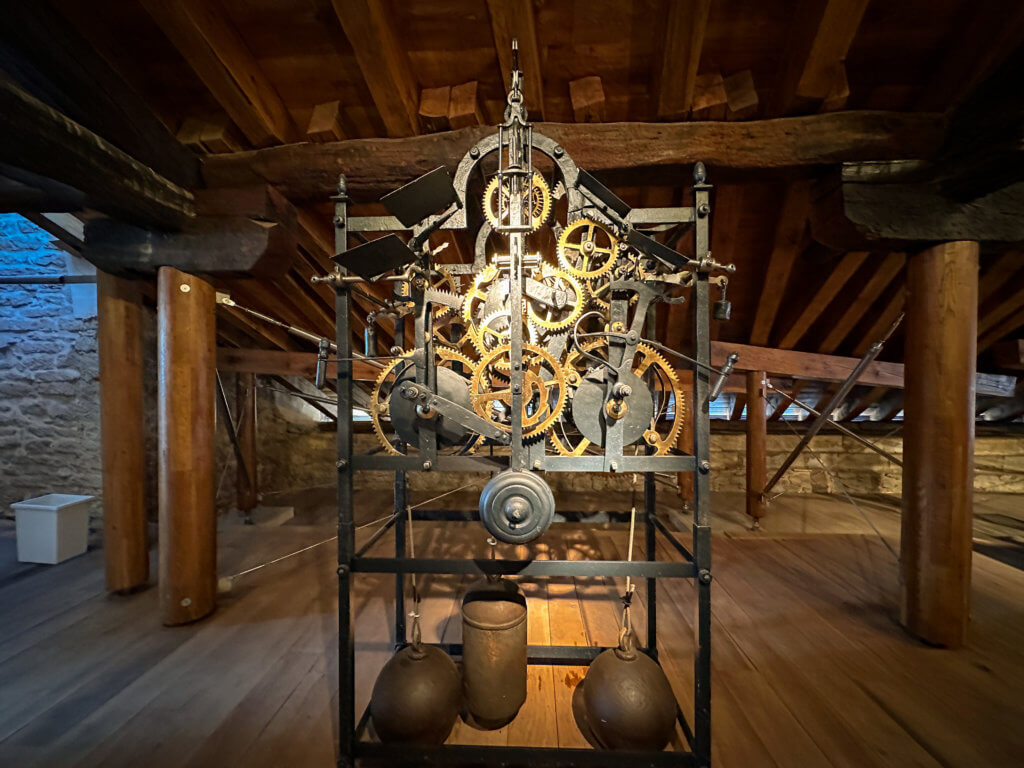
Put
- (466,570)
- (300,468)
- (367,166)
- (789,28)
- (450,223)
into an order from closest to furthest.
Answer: (466,570), (450,223), (789,28), (367,166), (300,468)

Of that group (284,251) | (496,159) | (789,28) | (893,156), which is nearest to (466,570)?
(496,159)

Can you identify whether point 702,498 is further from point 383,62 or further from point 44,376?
point 44,376

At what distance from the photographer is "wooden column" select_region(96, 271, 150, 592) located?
261 centimetres

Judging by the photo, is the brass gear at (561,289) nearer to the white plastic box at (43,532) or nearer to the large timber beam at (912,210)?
the large timber beam at (912,210)

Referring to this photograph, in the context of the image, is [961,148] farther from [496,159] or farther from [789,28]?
[496,159]

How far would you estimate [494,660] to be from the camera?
5.05ft

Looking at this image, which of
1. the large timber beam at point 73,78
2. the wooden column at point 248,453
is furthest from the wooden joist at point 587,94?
the wooden column at point 248,453

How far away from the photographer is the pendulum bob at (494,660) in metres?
1.54

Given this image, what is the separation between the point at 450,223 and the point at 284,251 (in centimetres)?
140

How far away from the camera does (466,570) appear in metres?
1.44

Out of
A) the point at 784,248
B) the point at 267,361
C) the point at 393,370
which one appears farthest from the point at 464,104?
the point at 267,361

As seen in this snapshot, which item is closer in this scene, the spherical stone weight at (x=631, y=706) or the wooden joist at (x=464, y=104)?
the spherical stone weight at (x=631, y=706)

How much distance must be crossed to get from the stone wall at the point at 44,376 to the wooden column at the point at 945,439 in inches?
234

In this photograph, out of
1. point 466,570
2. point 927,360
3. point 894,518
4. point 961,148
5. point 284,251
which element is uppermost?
point 961,148
